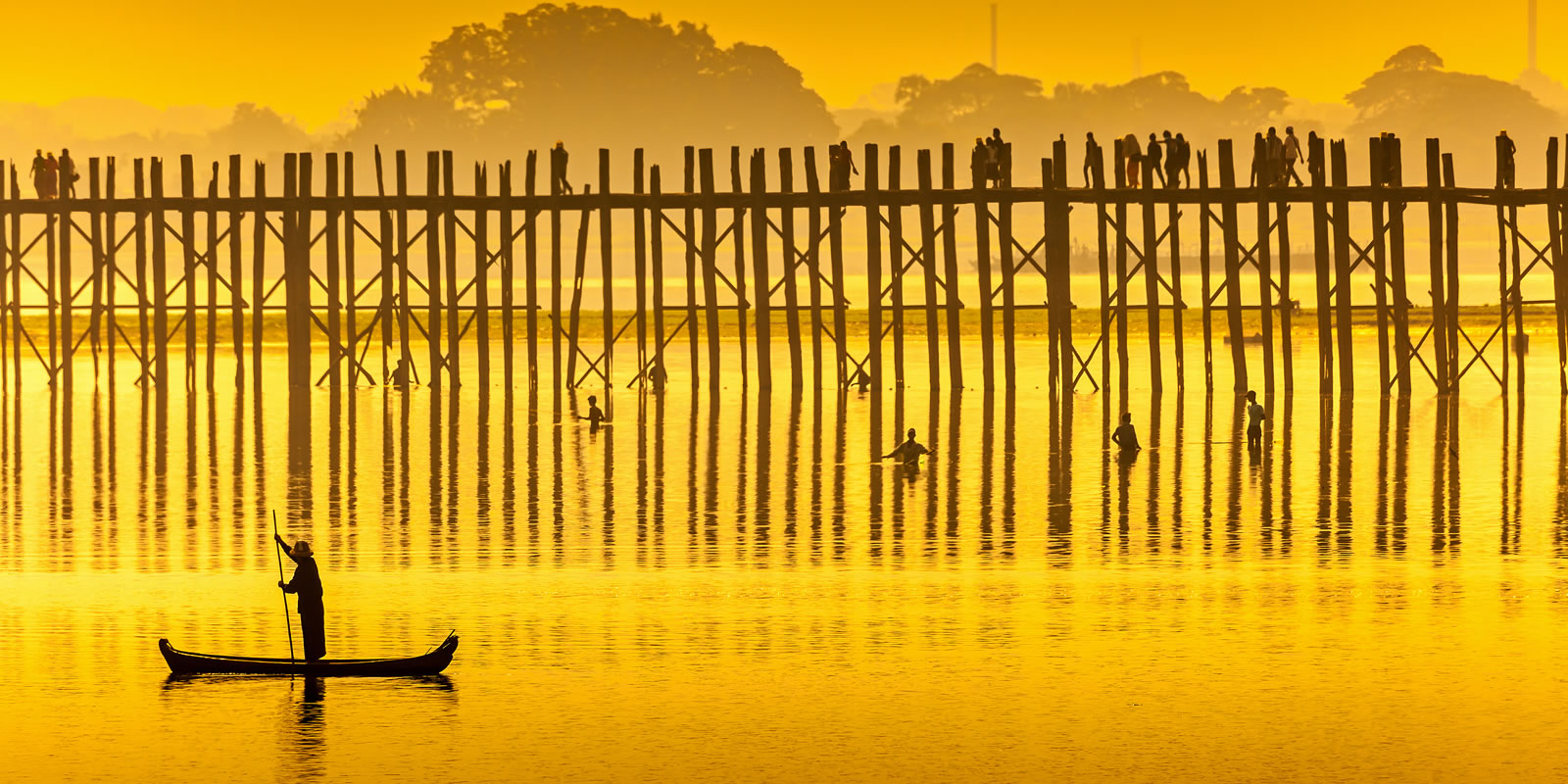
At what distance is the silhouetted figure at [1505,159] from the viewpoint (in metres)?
35.2

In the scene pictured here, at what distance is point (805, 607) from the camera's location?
14438 mm

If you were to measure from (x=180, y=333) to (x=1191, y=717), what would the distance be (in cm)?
5393

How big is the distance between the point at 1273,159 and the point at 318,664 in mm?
24376

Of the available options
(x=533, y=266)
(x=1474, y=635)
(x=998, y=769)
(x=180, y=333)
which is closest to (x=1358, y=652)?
(x=1474, y=635)

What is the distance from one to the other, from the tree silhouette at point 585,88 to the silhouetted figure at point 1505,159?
13026cm

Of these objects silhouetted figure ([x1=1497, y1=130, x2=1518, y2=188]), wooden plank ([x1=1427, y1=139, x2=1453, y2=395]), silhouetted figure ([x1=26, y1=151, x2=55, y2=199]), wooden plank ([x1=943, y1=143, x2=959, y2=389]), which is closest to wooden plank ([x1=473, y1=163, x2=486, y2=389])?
wooden plank ([x1=943, y1=143, x2=959, y2=389])

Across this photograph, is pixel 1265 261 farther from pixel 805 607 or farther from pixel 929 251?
pixel 805 607

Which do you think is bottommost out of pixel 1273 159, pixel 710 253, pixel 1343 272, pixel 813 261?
Result: pixel 1343 272

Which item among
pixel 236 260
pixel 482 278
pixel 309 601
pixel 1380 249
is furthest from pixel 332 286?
pixel 309 601

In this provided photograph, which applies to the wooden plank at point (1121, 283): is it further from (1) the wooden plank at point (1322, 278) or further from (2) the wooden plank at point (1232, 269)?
(1) the wooden plank at point (1322, 278)

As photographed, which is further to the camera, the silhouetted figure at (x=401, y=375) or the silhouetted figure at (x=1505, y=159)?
the silhouetted figure at (x=401, y=375)

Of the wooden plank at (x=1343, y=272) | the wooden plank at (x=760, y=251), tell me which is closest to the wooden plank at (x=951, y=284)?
the wooden plank at (x=760, y=251)

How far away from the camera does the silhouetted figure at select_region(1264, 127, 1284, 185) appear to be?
3397 cm

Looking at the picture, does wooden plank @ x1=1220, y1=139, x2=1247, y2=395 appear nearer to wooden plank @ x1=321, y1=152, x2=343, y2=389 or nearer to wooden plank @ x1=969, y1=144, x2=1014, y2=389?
wooden plank @ x1=969, y1=144, x2=1014, y2=389
